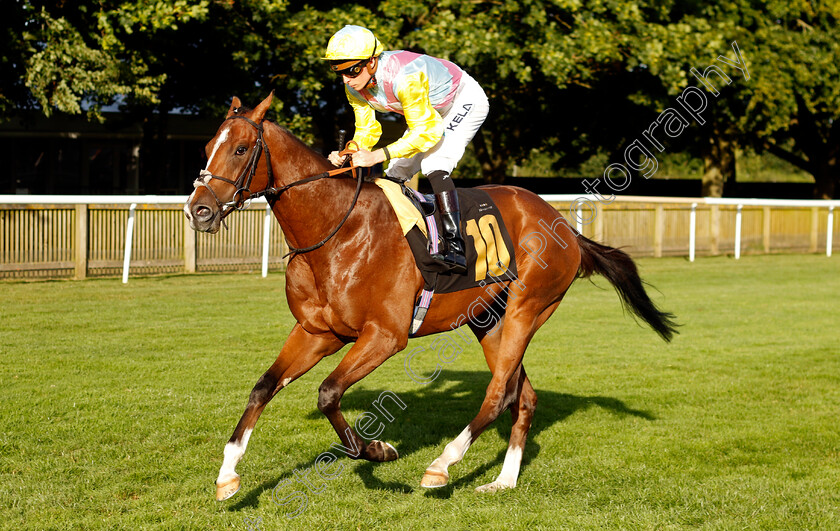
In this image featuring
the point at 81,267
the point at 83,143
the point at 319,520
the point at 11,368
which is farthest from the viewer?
the point at 83,143

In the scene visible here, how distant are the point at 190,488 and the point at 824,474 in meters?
3.55

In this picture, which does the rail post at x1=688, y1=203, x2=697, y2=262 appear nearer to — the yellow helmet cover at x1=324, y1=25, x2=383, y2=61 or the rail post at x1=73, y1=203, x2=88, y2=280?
the rail post at x1=73, y1=203, x2=88, y2=280

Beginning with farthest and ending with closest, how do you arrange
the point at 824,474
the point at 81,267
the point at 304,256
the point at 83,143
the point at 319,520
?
the point at 83,143 → the point at 81,267 → the point at 824,474 → the point at 304,256 → the point at 319,520

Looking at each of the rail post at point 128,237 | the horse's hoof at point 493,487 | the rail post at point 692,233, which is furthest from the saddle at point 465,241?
the rail post at point 692,233

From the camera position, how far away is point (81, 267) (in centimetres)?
1330

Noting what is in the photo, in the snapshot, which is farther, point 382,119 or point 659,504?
point 382,119

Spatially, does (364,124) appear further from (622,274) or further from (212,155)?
(622,274)

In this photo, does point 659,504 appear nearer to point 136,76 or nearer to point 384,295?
point 384,295

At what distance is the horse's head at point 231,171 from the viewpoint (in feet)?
12.4

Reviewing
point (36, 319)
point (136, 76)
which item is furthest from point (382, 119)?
point (36, 319)

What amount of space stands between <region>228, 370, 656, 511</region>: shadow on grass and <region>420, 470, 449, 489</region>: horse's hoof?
0.91 feet

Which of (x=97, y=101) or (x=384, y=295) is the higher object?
(x=97, y=101)

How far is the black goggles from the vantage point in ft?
13.9

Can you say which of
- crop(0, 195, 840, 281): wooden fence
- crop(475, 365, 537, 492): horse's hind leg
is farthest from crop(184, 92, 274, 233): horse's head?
crop(0, 195, 840, 281): wooden fence
